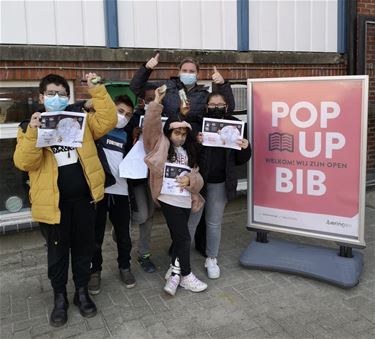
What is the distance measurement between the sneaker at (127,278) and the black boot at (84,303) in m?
0.44

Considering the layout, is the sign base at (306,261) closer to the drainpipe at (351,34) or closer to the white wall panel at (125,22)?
the white wall panel at (125,22)

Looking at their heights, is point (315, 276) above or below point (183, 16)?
below

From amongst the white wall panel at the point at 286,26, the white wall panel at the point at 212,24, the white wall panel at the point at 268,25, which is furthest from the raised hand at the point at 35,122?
the white wall panel at the point at 286,26

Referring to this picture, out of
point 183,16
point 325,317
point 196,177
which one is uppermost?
point 183,16

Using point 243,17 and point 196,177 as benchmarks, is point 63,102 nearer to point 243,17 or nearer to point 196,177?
point 196,177

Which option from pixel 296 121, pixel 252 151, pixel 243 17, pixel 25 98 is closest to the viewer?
pixel 296 121

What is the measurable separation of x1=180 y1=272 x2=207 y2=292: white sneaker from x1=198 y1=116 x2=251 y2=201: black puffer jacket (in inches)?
28.1

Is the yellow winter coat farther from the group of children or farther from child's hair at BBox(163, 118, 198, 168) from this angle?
child's hair at BBox(163, 118, 198, 168)

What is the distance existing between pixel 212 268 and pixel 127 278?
764mm

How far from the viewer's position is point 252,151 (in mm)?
4164

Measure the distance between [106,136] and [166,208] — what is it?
30.2 inches

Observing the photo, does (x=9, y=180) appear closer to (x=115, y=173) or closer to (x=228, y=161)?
(x=115, y=173)

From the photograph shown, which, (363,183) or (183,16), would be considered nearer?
(363,183)

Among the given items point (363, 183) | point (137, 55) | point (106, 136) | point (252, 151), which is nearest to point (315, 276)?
point (363, 183)
